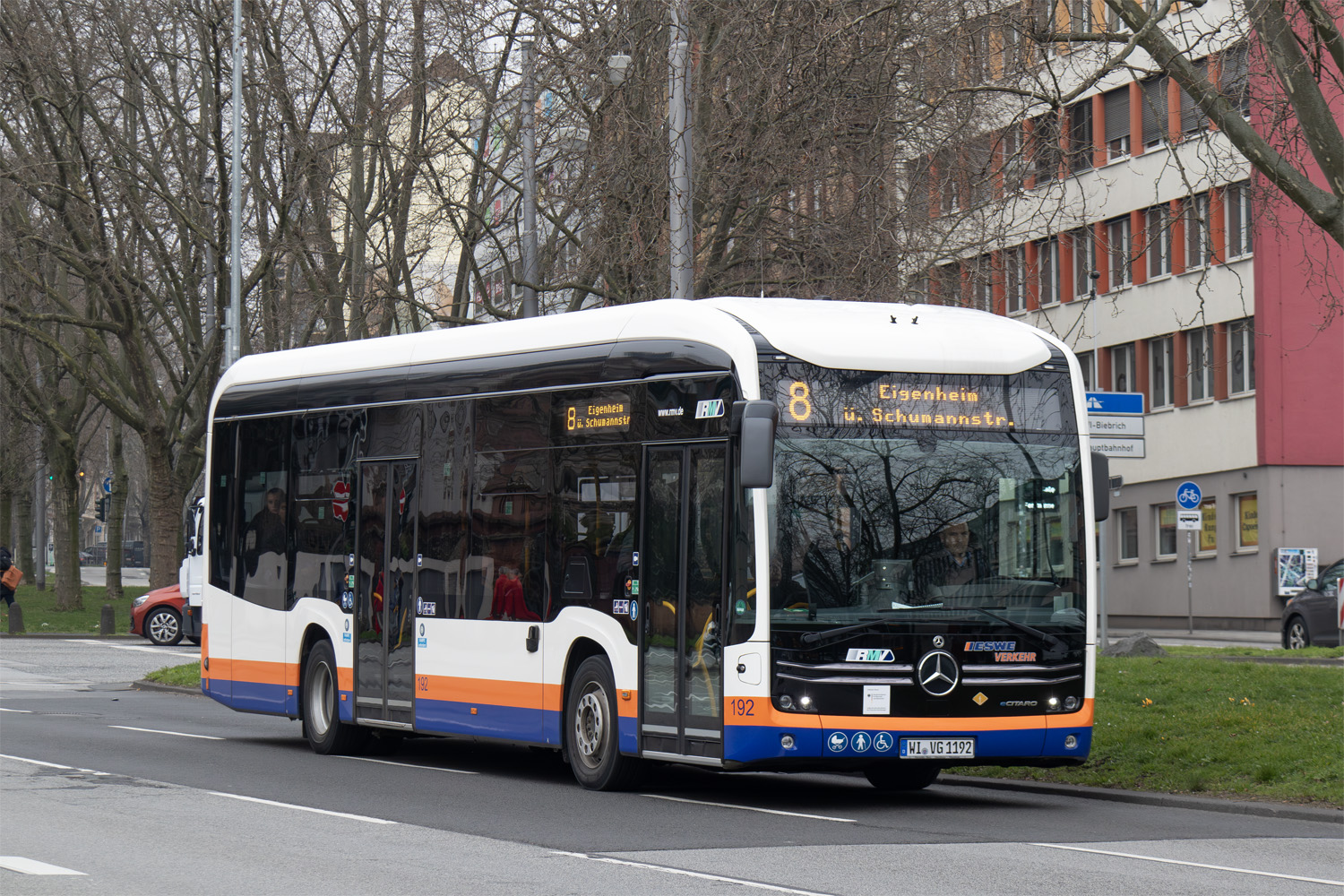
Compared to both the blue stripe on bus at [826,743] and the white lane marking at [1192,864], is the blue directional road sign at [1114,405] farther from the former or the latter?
the white lane marking at [1192,864]

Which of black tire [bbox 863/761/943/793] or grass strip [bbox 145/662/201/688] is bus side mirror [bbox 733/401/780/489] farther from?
grass strip [bbox 145/662/201/688]

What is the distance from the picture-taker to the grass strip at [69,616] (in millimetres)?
42438

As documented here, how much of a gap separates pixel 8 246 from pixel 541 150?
13153 millimetres

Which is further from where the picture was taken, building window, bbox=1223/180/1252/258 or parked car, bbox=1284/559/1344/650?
building window, bbox=1223/180/1252/258

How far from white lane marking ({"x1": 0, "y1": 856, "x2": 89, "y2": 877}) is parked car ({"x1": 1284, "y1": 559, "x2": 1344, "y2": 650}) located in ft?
78.2

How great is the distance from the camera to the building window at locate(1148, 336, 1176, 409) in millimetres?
50469

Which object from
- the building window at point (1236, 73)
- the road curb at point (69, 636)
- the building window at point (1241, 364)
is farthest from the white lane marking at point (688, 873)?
the building window at point (1241, 364)

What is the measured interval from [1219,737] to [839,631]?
4.09 meters

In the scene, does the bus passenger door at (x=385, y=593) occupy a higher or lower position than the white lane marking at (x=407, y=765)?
higher

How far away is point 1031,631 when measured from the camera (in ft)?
42.2

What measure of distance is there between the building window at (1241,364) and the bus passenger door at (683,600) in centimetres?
3539

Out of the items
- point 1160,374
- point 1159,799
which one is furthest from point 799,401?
point 1160,374

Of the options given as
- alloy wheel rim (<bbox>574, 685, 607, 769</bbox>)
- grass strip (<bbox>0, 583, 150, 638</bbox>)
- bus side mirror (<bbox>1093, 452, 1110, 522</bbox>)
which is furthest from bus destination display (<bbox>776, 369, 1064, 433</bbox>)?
grass strip (<bbox>0, 583, 150, 638</bbox>)

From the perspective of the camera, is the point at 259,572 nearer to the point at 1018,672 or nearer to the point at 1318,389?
the point at 1018,672
